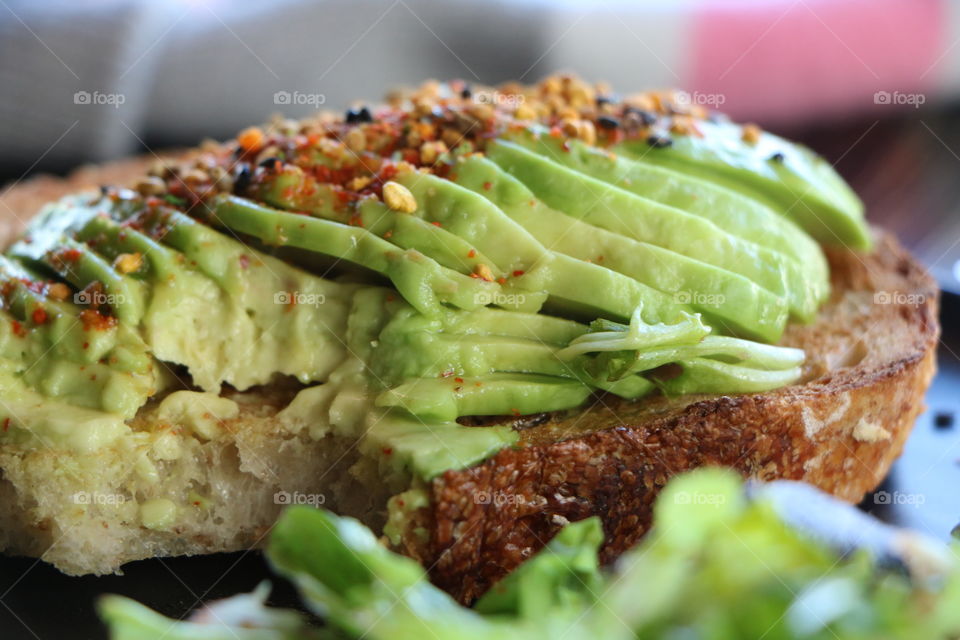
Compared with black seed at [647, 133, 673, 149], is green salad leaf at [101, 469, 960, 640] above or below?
below

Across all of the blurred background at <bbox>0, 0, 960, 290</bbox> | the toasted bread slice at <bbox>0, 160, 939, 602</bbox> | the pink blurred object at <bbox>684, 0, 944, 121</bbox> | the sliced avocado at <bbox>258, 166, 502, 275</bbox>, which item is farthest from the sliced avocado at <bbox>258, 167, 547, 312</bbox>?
the pink blurred object at <bbox>684, 0, 944, 121</bbox>

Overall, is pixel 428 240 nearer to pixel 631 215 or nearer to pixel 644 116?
pixel 631 215

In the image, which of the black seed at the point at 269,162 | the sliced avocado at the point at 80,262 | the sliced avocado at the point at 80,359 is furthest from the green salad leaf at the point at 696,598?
the black seed at the point at 269,162

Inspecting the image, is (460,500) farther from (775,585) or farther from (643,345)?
(775,585)

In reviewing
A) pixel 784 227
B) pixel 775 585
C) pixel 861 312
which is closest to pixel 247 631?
pixel 775 585

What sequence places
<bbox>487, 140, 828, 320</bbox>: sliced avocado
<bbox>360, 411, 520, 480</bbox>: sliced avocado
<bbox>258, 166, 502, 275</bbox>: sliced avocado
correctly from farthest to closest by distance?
<bbox>487, 140, 828, 320</bbox>: sliced avocado, <bbox>258, 166, 502, 275</bbox>: sliced avocado, <bbox>360, 411, 520, 480</bbox>: sliced avocado

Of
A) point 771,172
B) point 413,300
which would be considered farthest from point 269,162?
point 771,172

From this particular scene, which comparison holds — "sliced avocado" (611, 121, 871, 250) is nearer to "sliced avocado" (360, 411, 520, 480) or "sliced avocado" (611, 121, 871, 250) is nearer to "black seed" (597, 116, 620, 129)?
"black seed" (597, 116, 620, 129)

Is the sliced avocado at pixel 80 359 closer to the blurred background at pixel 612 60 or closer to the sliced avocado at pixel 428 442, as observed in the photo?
the sliced avocado at pixel 428 442
